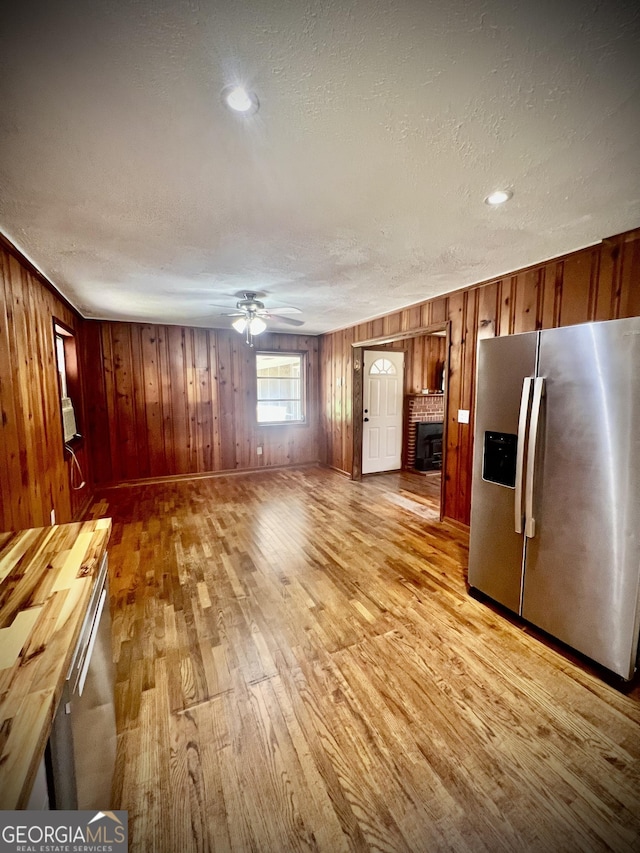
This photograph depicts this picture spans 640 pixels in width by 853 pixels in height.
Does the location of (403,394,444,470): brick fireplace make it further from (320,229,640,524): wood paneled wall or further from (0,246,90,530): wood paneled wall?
(0,246,90,530): wood paneled wall

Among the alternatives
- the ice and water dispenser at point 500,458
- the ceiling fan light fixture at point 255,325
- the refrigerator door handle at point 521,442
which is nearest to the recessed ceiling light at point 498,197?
the refrigerator door handle at point 521,442

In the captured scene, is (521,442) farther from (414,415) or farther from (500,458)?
(414,415)

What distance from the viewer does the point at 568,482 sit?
1871 mm

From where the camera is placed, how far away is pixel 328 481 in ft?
18.0

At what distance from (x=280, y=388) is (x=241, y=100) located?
208 inches

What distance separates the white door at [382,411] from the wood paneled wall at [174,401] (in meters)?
1.29

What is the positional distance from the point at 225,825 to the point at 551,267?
11.8ft

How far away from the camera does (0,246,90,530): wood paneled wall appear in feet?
6.90

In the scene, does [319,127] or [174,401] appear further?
[174,401]

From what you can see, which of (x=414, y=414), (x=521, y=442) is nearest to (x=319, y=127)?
(x=521, y=442)

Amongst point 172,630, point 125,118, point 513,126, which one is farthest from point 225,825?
point 513,126

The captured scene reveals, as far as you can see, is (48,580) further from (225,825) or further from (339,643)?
(339,643)

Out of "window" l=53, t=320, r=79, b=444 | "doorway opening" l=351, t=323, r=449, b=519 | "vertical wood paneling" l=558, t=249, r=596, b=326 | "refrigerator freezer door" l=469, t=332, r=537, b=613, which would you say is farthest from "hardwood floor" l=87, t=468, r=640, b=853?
"doorway opening" l=351, t=323, r=449, b=519

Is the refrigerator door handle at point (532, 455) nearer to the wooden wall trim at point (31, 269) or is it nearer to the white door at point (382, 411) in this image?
the wooden wall trim at point (31, 269)
